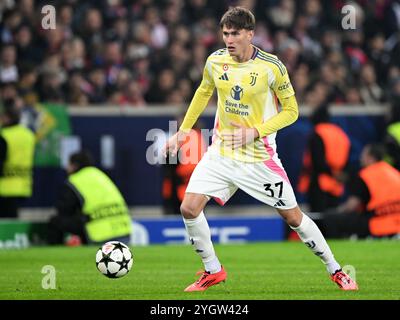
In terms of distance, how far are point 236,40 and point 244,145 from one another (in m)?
0.87

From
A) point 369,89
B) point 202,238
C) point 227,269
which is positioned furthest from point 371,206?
point 202,238

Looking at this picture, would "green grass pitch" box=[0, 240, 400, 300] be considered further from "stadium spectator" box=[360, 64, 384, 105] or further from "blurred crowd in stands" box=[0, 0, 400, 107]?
"stadium spectator" box=[360, 64, 384, 105]

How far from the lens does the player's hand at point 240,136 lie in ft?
30.8

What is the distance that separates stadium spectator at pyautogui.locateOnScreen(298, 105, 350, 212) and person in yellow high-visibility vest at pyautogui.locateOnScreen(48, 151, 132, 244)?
341 centimetres

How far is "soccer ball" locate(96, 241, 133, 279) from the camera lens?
396 inches

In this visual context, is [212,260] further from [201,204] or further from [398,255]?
[398,255]

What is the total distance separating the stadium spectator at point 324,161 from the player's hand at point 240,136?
724 cm

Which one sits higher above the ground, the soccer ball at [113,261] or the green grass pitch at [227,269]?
the soccer ball at [113,261]

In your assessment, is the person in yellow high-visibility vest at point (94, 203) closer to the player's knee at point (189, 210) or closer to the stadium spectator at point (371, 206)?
the stadium spectator at point (371, 206)

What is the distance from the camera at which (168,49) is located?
63.5 feet

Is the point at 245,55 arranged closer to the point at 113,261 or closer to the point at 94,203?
the point at 113,261

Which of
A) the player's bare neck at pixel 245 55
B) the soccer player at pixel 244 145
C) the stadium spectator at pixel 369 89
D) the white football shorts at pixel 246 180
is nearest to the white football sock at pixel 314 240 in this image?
the soccer player at pixel 244 145
